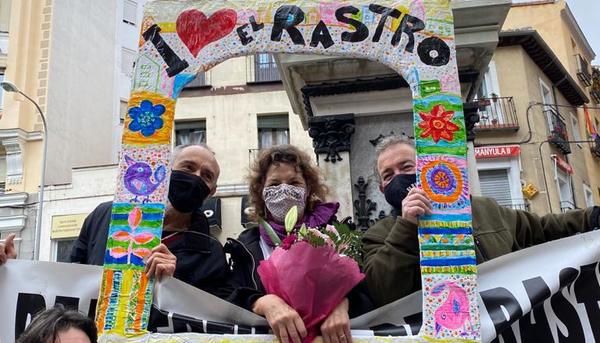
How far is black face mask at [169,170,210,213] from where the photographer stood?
2553mm

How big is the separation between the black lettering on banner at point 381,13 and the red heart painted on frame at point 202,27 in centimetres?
55

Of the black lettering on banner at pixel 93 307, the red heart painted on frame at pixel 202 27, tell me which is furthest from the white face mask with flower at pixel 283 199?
the black lettering on banner at pixel 93 307

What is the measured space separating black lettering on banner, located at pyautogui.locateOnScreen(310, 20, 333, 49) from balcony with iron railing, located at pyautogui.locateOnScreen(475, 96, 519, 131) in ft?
50.5

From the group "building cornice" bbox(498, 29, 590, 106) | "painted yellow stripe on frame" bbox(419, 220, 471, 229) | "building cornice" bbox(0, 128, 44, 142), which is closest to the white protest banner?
→ "painted yellow stripe on frame" bbox(419, 220, 471, 229)

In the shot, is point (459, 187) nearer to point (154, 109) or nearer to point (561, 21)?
point (154, 109)

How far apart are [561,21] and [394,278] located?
2208 cm

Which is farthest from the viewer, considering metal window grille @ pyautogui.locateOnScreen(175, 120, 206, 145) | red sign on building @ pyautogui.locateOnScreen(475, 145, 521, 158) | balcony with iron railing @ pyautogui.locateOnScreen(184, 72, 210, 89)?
balcony with iron railing @ pyautogui.locateOnScreen(184, 72, 210, 89)

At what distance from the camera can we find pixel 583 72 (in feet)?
72.3

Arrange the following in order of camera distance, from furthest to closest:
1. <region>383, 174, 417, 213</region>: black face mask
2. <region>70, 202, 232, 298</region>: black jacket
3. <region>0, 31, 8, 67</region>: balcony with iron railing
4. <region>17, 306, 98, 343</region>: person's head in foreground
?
A: <region>0, 31, 8, 67</region>: balcony with iron railing → <region>70, 202, 232, 298</region>: black jacket → <region>383, 174, 417, 213</region>: black face mask → <region>17, 306, 98, 343</region>: person's head in foreground

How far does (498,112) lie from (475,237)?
15.8 metres

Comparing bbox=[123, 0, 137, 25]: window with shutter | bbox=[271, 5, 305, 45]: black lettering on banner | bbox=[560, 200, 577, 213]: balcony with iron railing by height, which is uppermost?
bbox=[123, 0, 137, 25]: window with shutter

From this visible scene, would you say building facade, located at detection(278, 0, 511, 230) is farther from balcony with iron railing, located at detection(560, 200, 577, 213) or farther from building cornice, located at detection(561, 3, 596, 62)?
building cornice, located at detection(561, 3, 596, 62)

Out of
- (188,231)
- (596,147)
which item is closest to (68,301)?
(188,231)

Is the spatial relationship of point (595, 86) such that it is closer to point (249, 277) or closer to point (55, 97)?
point (55, 97)
